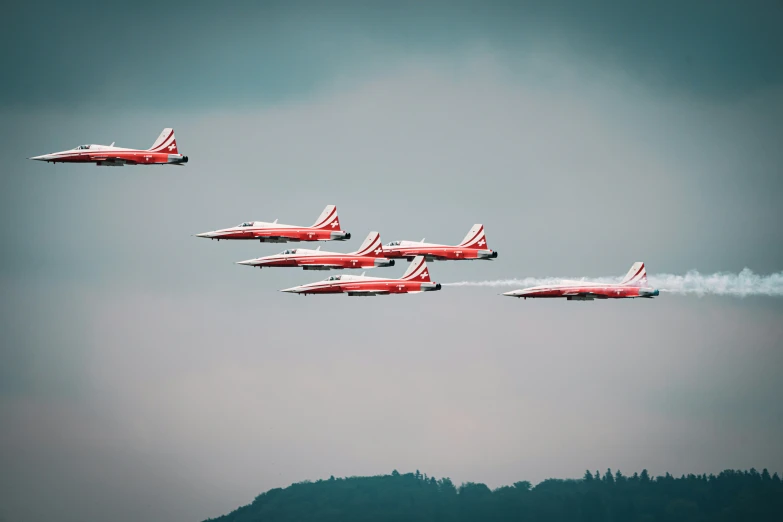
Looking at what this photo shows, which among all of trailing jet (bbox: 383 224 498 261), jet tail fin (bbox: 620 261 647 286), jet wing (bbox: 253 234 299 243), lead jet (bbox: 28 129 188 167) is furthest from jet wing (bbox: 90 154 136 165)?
jet tail fin (bbox: 620 261 647 286)

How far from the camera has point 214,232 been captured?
188 meters

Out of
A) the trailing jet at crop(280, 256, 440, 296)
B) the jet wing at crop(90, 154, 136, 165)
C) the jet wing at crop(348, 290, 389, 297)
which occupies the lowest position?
the jet wing at crop(348, 290, 389, 297)

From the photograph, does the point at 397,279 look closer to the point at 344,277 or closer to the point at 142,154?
the point at 344,277

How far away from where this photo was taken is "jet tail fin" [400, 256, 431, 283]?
183500mm

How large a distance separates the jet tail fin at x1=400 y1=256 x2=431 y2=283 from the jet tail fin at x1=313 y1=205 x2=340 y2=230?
480 inches

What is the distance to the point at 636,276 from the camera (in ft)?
626

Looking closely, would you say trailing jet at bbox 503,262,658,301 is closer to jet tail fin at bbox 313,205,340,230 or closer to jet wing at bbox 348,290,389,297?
jet wing at bbox 348,290,389,297

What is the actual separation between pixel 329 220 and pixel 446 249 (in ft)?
63.5

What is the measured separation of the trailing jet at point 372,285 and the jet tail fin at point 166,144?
25.6 meters

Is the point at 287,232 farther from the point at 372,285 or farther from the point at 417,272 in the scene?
the point at 417,272

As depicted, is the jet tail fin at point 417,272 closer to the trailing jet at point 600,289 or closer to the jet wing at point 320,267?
the jet wing at point 320,267

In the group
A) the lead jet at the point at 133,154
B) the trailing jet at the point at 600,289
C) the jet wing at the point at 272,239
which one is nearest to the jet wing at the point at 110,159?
the lead jet at the point at 133,154

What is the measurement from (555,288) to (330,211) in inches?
1368

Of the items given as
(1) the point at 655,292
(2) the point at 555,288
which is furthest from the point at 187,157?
(1) the point at 655,292
